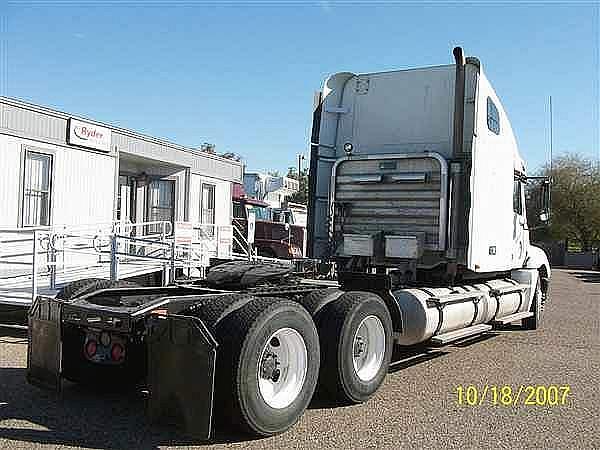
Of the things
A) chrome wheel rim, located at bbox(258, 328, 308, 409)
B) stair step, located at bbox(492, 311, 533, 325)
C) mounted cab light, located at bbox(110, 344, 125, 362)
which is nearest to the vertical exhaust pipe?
stair step, located at bbox(492, 311, 533, 325)

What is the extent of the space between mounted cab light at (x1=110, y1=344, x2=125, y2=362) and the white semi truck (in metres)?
0.01

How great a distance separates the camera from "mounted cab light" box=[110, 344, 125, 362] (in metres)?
5.88

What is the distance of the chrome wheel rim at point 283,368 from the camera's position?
17.5 ft

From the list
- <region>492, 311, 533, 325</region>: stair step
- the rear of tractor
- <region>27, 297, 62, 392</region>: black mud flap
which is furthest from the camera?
<region>492, 311, 533, 325</region>: stair step

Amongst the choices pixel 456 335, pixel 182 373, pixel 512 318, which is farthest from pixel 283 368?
pixel 512 318

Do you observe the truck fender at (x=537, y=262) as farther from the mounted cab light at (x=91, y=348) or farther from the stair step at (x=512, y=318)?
the mounted cab light at (x=91, y=348)

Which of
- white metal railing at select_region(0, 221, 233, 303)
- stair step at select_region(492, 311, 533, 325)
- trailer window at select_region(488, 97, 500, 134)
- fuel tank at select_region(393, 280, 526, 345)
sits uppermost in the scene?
trailer window at select_region(488, 97, 500, 134)

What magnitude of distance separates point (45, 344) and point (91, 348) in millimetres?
498

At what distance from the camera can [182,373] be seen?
15.5 ft

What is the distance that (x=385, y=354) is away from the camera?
674 cm

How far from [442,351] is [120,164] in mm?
11171

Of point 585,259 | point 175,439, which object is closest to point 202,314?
point 175,439

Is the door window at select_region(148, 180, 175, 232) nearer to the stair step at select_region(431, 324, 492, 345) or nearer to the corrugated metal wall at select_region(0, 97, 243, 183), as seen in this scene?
the corrugated metal wall at select_region(0, 97, 243, 183)

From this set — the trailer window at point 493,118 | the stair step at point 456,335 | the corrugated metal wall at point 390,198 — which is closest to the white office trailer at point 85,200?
the corrugated metal wall at point 390,198
